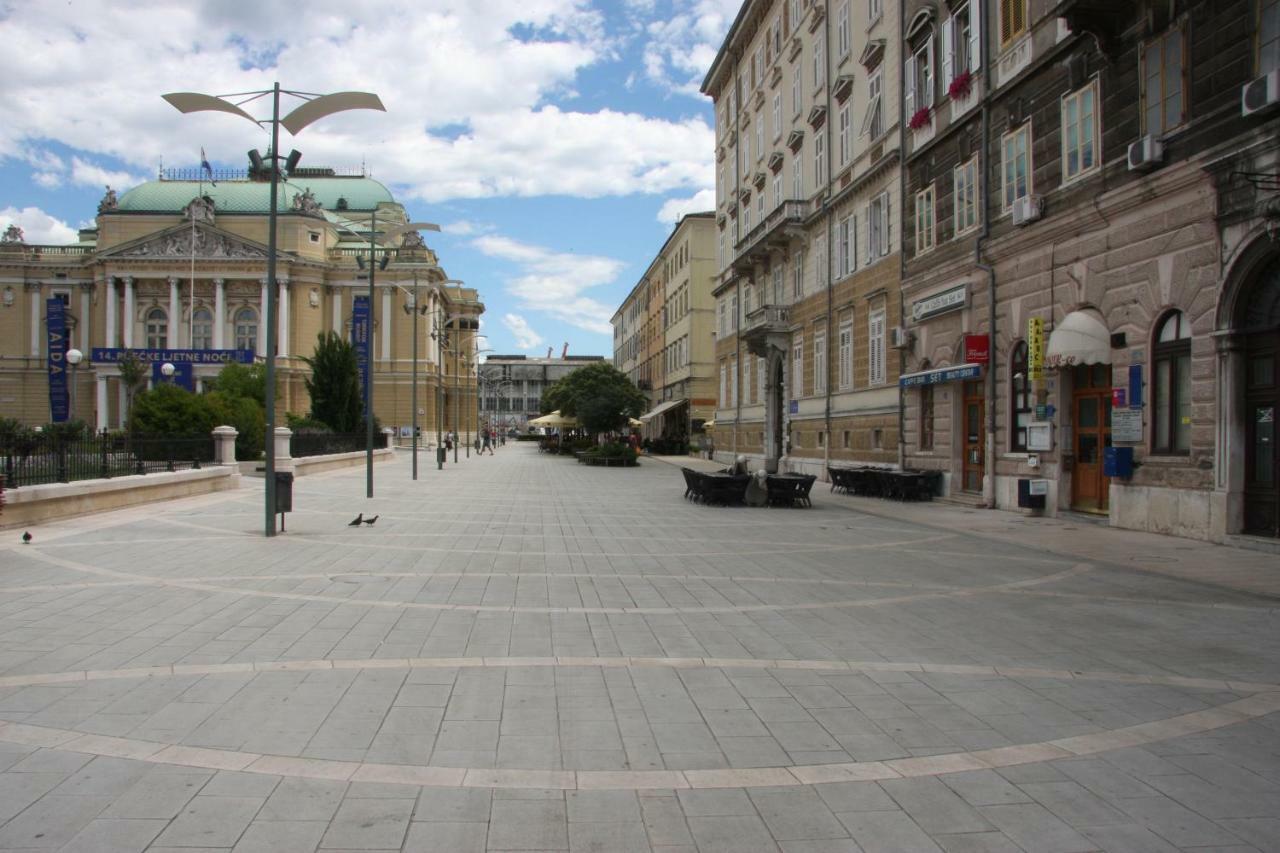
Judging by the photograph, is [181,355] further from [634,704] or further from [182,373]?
[634,704]

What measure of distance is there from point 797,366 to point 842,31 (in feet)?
40.5

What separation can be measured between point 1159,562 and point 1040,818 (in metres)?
9.73

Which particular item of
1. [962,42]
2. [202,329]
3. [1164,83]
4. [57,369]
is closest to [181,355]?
[202,329]

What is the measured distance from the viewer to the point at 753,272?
1688 inches

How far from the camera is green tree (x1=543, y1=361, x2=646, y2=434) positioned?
53.9m

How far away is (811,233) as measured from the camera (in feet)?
114

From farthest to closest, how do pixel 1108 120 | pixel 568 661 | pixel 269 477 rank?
pixel 1108 120 < pixel 269 477 < pixel 568 661

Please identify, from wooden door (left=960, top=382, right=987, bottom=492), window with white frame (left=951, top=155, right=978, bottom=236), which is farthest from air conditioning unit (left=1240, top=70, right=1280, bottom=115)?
wooden door (left=960, top=382, right=987, bottom=492)

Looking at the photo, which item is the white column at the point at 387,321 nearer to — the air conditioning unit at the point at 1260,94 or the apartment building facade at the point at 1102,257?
the apartment building facade at the point at 1102,257

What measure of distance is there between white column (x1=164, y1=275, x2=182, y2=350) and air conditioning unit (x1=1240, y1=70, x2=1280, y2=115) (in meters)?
83.9

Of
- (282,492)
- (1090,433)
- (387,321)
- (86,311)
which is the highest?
(86,311)

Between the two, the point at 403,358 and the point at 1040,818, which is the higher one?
the point at 403,358

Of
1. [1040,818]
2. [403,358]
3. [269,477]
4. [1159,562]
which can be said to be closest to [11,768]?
[1040,818]

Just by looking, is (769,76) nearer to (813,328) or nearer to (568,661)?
(813,328)
